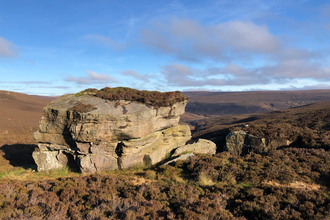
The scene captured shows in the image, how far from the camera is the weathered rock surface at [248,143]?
18.1m

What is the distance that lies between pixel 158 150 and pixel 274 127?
1328cm

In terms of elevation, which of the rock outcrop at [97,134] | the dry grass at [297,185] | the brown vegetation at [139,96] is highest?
the brown vegetation at [139,96]

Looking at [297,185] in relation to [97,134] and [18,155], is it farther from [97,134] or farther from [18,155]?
[18,155]

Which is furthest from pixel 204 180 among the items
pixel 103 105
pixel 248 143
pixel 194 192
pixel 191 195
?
pixel 248 143

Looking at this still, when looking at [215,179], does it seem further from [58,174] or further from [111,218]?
[58,174]

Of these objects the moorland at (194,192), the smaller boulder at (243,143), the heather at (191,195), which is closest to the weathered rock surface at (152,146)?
the moorland at (194,192)

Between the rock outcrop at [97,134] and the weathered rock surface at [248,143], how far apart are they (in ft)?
27.3

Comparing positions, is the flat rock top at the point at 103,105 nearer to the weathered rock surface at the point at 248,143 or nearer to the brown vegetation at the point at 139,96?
the brown vegetation at the point at 139,96

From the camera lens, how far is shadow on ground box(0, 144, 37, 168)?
18.5m

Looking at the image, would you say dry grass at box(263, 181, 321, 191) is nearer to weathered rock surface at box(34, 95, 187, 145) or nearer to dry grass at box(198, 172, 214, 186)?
dry grass at box(198, 172, 214, 186)

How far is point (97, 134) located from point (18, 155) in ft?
44.4

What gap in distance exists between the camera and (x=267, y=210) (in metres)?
7.14

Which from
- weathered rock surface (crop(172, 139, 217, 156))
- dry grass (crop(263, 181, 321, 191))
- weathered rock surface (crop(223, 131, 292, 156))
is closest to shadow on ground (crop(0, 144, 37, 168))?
weathered rock surface (crop(172, 139, 217, 156))

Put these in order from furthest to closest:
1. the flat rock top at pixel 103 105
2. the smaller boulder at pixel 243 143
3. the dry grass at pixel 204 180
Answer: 1. the smaller boulder at pixel 243 143
2. the flat rock top at pixel 103 105
3. the dry grass at pixel 204 180
